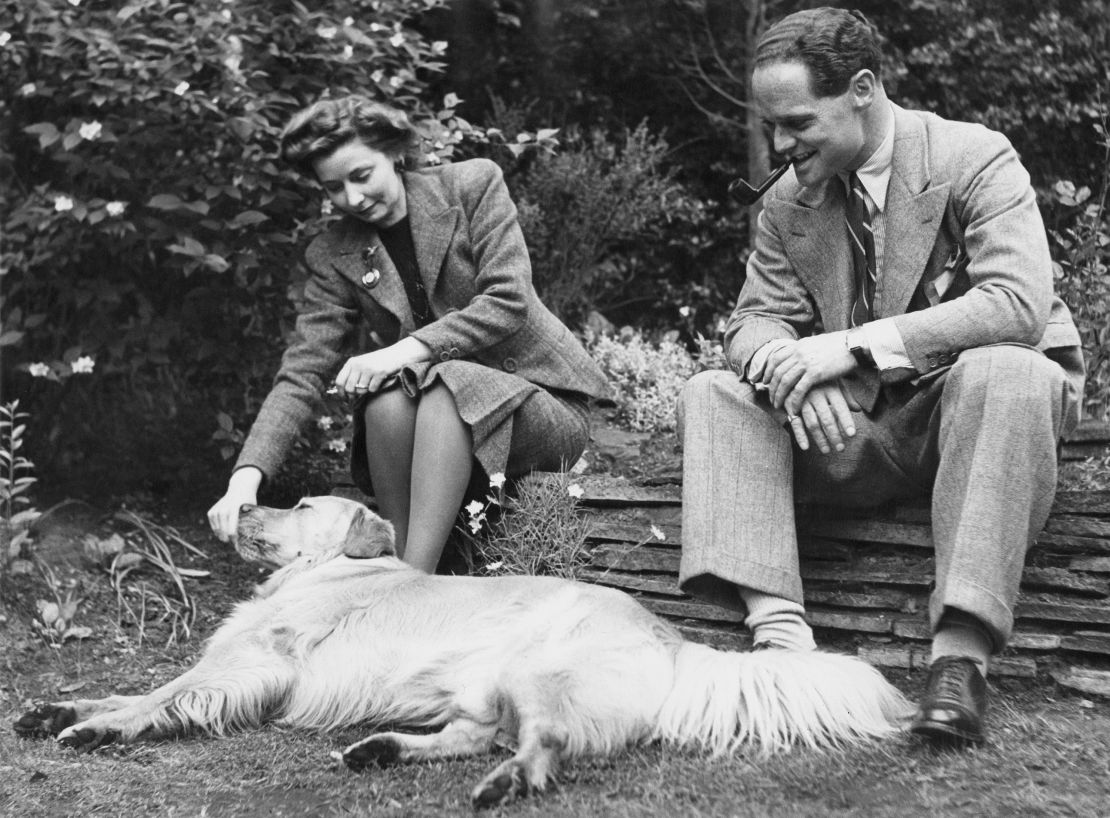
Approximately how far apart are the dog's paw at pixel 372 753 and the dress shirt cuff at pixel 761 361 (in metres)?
1.19

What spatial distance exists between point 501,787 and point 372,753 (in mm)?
393

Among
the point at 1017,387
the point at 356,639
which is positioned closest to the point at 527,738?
the point at 356,639

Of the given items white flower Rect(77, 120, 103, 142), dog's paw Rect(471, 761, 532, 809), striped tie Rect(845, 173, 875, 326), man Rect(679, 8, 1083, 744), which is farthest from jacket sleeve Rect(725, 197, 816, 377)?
white flower Rect(77, 120, 103, 142)

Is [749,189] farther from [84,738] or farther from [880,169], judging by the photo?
[84,738]

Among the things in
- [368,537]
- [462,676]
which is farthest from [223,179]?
[462,676]

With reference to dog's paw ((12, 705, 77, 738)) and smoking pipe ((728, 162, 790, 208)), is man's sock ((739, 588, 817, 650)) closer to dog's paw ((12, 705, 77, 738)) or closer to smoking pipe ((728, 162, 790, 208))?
smoking pipe ((728, 162, 790, 208))

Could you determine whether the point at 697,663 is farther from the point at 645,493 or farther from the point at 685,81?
the point at 685,81

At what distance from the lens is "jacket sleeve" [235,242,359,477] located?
3.73m

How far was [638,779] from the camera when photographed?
2596mm

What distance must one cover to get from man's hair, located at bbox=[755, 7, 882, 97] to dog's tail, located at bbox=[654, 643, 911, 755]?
4.40 ft

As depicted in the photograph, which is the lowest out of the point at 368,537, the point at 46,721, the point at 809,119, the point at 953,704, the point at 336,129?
the point at 46,721

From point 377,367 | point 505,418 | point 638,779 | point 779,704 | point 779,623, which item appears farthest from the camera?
point 505,418

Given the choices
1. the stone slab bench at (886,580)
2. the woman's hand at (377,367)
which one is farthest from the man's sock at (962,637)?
the woman's hand at (377,367)

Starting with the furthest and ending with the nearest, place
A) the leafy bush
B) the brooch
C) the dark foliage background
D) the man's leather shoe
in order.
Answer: the leafy bush
the dark foliage background
the brooch
the man's leather shoe
